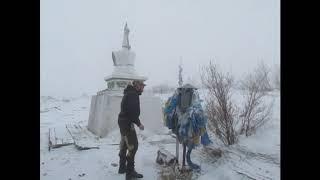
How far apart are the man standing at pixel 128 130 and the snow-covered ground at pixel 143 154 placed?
4cm

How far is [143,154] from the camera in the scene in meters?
2.55

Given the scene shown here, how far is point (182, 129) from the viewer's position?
2531 mm

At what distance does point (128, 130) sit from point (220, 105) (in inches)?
31.0

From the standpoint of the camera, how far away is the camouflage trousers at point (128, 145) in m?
2.52

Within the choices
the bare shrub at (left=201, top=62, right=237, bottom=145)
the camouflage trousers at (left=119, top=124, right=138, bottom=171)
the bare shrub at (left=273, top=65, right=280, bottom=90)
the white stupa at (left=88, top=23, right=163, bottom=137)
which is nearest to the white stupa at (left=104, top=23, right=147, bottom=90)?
the white stupa at (left=88, top=23, right=163, bottom=137)

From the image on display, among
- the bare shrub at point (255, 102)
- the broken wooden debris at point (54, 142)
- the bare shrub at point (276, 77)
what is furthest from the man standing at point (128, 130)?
the bare shrub at point (276, 77)

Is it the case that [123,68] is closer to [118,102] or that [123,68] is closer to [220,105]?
[118,102]

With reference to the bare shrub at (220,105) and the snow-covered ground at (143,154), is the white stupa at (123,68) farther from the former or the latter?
the bare shrub at (220,105)

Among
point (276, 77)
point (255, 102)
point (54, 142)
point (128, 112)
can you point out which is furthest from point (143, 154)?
point (276, 77)

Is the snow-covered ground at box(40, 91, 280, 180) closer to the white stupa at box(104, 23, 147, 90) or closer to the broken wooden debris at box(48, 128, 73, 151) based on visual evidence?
the broken wooden debris at box(48, 128, 73, 151)

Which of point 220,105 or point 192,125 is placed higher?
point 220,105
